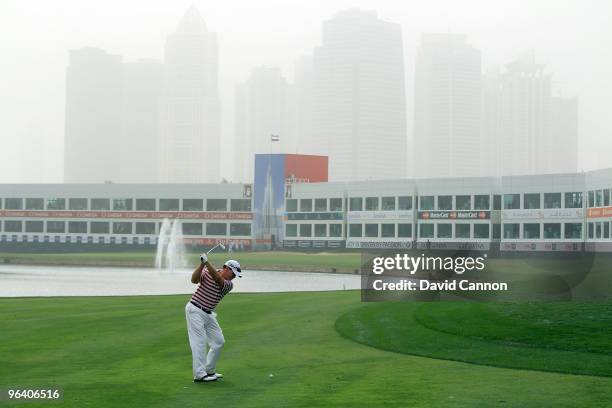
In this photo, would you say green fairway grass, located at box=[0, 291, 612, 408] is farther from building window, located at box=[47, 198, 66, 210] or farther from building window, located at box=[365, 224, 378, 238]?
building window, located at box=[47, 198, 66, 210]

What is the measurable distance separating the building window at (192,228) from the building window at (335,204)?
66.7 feet

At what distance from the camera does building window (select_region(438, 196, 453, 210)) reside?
11806 cm

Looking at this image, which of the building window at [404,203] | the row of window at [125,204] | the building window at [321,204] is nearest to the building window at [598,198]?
the building window at [404,203]

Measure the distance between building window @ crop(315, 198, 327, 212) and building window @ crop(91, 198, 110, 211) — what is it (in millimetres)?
33374

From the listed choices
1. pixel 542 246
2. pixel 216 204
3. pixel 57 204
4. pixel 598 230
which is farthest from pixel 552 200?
pixel 57 204

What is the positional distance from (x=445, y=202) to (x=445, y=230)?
374 cm

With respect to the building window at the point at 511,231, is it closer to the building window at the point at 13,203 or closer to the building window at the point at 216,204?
the building window at the point at 216,204

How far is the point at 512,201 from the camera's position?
11281 cm

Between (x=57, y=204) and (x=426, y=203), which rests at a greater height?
(x=426, y=203)

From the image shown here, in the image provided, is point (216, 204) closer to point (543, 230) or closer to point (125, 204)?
point (125, 204)

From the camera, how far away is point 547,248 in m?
108

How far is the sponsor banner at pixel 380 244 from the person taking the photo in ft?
392

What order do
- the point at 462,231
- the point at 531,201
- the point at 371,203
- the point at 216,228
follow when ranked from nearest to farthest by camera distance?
the point at 531,201
the point at 462,231
the point at 371,203
the point at 216,228

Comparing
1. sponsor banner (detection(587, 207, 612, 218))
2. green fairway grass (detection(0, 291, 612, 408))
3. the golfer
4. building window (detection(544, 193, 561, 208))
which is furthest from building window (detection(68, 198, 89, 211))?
the golfer
